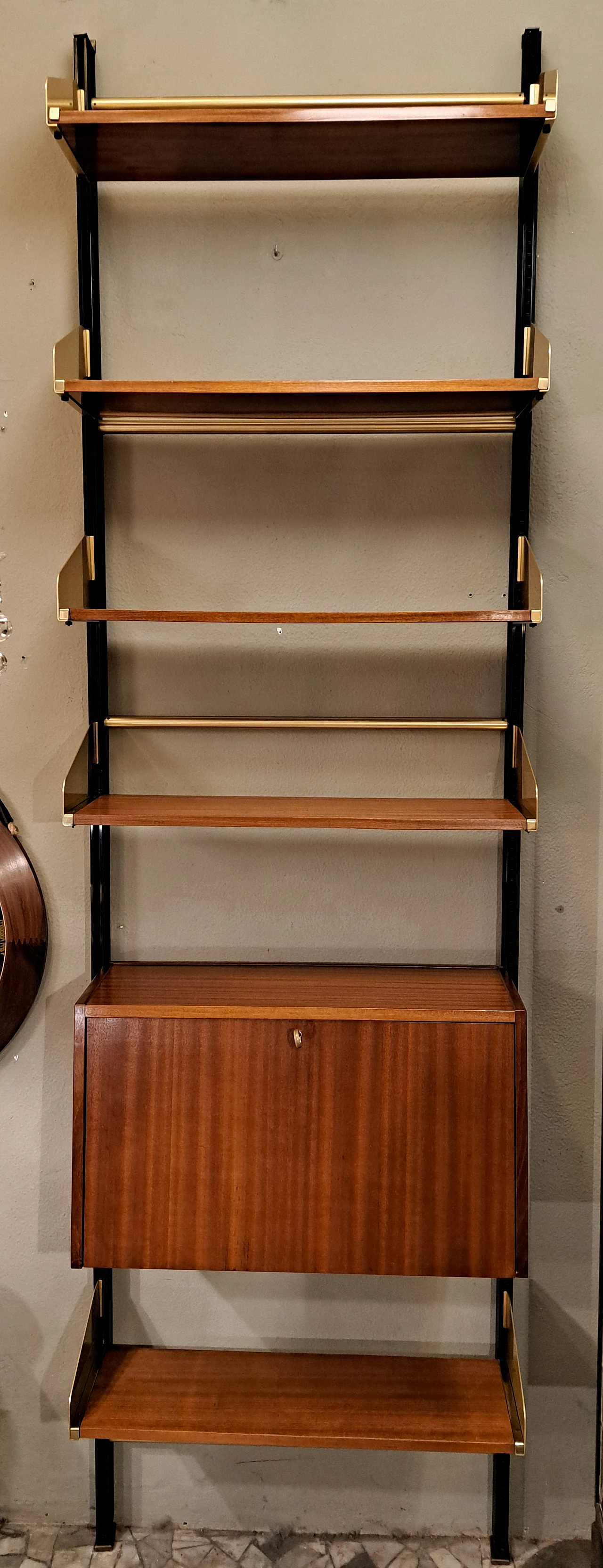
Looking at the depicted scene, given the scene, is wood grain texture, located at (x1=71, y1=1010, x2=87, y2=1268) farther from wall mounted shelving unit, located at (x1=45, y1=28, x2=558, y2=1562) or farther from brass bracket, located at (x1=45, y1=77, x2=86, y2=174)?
brass bracket, located at (x1=45, y1=77, x2=86, y2=174)

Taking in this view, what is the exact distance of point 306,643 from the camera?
5.78 ft

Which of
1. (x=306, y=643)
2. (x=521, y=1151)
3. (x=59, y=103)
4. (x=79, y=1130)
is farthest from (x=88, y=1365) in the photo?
(x=59, y=103)

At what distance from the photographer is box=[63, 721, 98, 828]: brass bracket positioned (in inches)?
61.0

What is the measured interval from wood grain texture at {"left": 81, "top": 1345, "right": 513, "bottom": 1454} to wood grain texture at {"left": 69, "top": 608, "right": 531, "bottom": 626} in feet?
4.28

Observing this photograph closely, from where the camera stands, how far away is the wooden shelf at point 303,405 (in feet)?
4.71

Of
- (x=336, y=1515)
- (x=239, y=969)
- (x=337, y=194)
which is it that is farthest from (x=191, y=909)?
(x=337, y=194)

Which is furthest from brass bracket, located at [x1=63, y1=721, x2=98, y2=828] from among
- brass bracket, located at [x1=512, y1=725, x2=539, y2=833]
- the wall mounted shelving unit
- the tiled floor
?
the tiled floor

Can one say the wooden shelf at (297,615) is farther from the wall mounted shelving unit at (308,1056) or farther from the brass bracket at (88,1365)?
the brass bracket at (88,1365)

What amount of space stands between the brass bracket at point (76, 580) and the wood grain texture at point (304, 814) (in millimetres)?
320

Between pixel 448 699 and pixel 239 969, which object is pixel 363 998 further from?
pixel 448 699

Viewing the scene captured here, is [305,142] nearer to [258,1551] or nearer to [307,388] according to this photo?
[307,388]

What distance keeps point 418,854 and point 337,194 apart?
1.17 meters

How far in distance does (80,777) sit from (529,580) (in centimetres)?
81

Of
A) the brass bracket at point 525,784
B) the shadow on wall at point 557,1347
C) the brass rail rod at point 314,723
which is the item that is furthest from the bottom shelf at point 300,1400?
the brass rail rod at point 314,723
